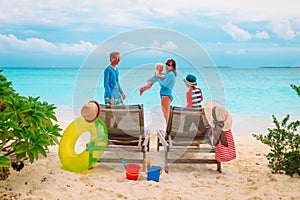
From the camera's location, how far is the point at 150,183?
4281 mm

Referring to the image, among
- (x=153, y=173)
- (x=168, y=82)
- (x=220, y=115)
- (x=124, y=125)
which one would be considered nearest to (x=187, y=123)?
(x=220, y=115)

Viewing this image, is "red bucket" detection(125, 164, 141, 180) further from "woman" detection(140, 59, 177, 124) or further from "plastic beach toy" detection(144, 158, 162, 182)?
"woman" detection(140, 59, 177, 124)

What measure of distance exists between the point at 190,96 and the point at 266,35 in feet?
113

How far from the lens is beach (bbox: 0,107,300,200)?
12.9 ft

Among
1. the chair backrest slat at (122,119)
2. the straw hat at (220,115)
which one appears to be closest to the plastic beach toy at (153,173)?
the chair backrest slat at (122,119)

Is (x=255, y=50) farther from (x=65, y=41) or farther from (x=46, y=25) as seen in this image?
(x=46, y=25)

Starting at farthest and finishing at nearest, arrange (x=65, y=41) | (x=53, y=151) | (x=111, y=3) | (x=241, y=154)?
(x=65, y=41) → (x=111, y=3) → (x=241, y=154) → (x=53, y=151)

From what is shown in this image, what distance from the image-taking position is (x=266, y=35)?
37.8 metres

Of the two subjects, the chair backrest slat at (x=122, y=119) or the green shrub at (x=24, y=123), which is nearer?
the green shrub at (x=24, y=123)

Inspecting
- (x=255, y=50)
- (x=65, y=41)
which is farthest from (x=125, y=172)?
(x=65, y=41)

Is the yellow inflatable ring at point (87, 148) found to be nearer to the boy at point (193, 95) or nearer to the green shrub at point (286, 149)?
the boy at point (193, 95)

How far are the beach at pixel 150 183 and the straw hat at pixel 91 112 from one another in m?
0.69

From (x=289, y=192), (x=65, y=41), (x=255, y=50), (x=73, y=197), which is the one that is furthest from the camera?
(x=65, y=41)

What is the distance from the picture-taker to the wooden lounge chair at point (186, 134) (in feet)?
16.1
